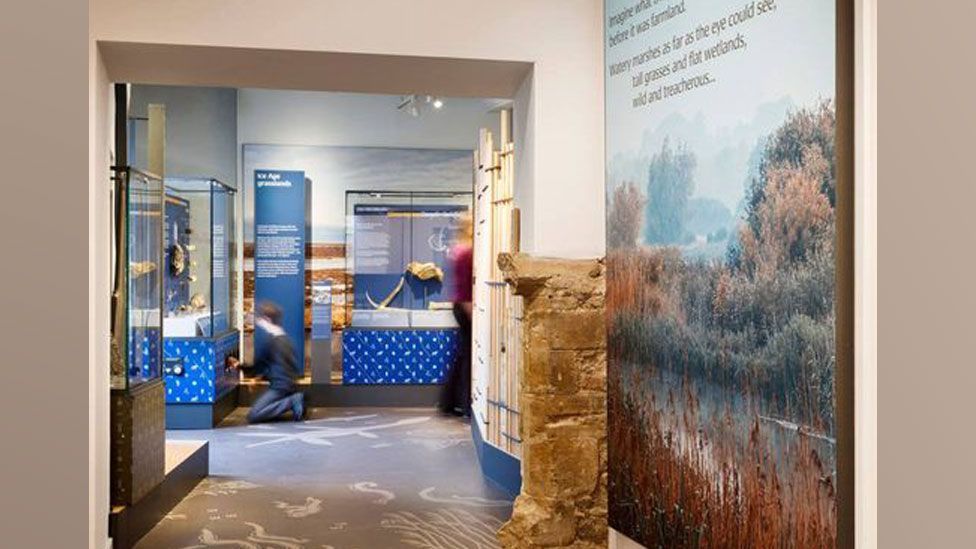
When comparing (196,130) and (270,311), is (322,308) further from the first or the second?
(196,130)

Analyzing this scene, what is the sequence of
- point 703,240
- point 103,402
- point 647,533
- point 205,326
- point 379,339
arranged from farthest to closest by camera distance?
point 379,339 < point 205,326 < point 103,402 < point 647,533 < point 703,240

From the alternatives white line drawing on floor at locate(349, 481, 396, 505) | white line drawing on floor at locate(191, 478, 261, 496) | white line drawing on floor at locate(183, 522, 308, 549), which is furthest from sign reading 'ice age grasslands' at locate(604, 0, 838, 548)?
white line drawing on floor at locate(191, 478, 261, 496)

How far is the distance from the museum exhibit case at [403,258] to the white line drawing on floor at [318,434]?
2.00 m

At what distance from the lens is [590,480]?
3719 mm

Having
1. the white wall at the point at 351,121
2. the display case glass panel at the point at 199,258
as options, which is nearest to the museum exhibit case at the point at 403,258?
the white wall at the point at 351,121

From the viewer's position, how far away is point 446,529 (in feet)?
17.0

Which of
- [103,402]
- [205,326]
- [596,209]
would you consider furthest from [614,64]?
[205,326]

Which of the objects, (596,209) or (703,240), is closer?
(703,240)

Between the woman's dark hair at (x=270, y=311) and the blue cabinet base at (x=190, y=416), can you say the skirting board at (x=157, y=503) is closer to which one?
the blue cabinet base at (x=190, y=416)

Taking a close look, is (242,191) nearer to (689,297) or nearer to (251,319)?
Answer: (251,319)

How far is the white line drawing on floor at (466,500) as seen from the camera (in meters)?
5.81

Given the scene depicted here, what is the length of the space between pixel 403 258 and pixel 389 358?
1512mm

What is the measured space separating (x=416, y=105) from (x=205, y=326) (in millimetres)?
4034
